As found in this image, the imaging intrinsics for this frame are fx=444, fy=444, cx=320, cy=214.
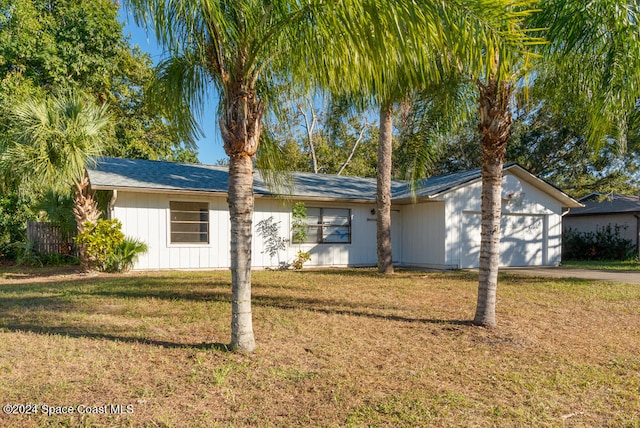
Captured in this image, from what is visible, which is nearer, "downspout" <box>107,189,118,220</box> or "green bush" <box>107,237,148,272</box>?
"green bush" <box>107,237,148,272</box>

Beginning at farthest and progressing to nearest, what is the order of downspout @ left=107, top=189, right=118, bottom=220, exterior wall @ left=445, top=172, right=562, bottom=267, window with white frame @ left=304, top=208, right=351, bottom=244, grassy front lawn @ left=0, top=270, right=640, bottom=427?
window with white frame @ left=304, top=208, right=351, bottom=244, exterior wall @ left=445, top=172, right=562, bottom=267, downspout @ left=107, top=189, right=118, bottom=220, grassy front lawn @ left=0, top=270, right=640, bottom=427

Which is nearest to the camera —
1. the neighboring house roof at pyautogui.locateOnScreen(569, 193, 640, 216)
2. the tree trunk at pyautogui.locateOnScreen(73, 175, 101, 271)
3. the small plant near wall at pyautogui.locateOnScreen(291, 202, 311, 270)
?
the tree trunk at pyautogui.locateOnScreen(73, 175, 101, 271)

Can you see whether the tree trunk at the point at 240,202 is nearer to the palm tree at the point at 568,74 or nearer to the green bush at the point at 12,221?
the palm tree at the point at 568,74

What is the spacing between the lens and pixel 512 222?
1741 cm

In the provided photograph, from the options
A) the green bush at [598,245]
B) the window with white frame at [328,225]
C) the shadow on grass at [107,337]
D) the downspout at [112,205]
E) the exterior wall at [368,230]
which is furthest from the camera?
the green bush at [598,245]

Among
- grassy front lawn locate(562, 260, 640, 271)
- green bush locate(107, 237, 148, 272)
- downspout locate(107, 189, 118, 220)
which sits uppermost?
downspout locate(107, 189, 118, 220)

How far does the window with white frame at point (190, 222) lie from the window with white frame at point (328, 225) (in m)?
3.61

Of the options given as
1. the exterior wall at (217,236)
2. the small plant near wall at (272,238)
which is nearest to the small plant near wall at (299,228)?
the exterior wall at (217,236)

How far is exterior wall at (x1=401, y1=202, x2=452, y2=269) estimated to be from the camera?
15.8 metres

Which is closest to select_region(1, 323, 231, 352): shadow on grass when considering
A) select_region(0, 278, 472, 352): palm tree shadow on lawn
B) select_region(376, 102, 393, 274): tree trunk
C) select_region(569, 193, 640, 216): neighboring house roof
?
select_region(0, 278, 472, 352): palm tree shadow on lawn

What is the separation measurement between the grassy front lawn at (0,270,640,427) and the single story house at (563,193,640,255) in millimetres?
15984

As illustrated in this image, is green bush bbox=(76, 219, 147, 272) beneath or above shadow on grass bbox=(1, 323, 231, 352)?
above

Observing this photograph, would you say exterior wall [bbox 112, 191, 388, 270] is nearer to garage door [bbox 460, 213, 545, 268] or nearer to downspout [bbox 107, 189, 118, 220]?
downspout [bbox 107, 189, 118, 220]

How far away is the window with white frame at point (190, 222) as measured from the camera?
14.6m
